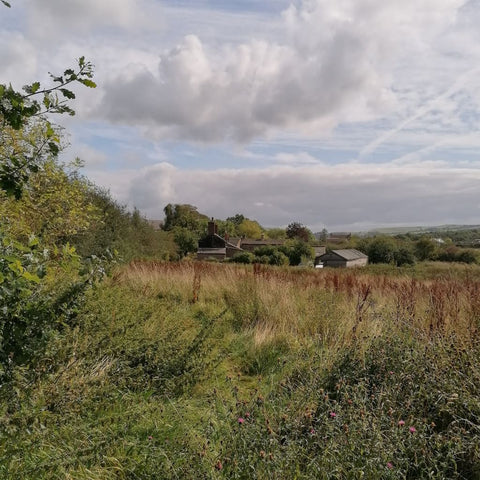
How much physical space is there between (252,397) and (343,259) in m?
45.5

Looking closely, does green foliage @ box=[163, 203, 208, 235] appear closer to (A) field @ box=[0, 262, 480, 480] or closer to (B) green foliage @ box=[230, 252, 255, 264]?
(B) green foliage @ box=[230, 252, 255, 264]

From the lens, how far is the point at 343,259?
4694 cm

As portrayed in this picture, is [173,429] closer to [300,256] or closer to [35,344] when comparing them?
[35,344]

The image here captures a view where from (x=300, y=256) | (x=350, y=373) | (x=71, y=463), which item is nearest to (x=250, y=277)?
(x=350, y=373)

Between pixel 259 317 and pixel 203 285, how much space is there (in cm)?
275

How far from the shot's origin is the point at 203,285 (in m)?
9.27

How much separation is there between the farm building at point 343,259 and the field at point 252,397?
136 feet

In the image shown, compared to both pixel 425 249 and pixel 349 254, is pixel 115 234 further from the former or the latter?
pixel 425 249

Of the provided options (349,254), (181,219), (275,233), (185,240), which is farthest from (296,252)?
(275,233)

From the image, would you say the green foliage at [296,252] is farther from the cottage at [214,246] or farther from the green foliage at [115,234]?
the green foliage at [115,234]

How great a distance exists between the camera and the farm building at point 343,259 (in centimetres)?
4691

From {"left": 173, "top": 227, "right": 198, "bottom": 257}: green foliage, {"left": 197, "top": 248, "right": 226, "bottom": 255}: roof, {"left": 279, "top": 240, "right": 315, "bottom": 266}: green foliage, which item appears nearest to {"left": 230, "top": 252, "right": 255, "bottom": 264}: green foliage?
{"left": 279, "top": 240, "right": 315, "bottom": 266}: green foliage

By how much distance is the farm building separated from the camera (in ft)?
154

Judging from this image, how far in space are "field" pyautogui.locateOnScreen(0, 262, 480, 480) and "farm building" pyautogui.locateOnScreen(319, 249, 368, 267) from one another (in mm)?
41499
